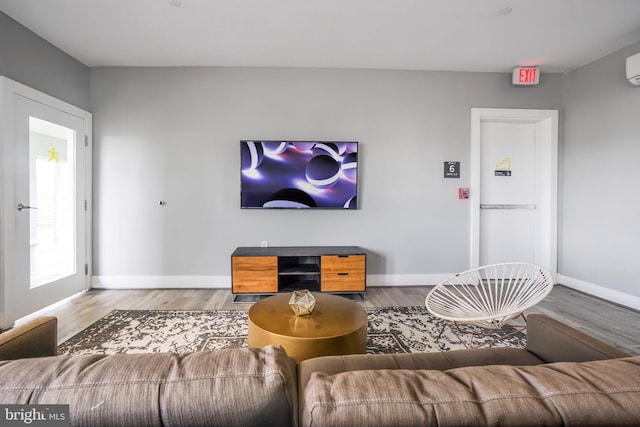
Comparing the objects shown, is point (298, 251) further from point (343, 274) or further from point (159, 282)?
point (159, 282)

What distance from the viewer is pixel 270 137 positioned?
3.52 m

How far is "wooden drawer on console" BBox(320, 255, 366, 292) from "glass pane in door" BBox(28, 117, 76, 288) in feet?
9.29

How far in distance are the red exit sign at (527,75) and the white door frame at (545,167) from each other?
34 centimetres

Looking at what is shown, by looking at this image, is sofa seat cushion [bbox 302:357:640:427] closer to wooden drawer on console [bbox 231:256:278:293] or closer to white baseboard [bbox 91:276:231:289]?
wooden drawer on console [bbox 231:256:278:293]

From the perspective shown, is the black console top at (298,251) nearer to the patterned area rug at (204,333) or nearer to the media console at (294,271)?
the media console at (294,271)

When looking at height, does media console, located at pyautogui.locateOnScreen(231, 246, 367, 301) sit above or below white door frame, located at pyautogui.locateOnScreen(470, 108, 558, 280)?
below

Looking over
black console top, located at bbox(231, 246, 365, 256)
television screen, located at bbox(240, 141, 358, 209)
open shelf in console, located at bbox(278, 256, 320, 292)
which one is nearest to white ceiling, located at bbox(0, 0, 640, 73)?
television screen, located at bbox(240, 141, 358, 209)

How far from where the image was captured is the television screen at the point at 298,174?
3.42 metres

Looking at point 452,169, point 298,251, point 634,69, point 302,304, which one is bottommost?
point 302,304

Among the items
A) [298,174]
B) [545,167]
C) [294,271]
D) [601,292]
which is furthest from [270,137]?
[601,292]

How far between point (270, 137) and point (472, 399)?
3356 millimetres

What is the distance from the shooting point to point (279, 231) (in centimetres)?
356

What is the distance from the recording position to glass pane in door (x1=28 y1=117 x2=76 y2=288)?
2746 mm

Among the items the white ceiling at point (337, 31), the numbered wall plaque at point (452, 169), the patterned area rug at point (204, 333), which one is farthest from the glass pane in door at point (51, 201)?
the numbered wall plaque at point (452, 169)
